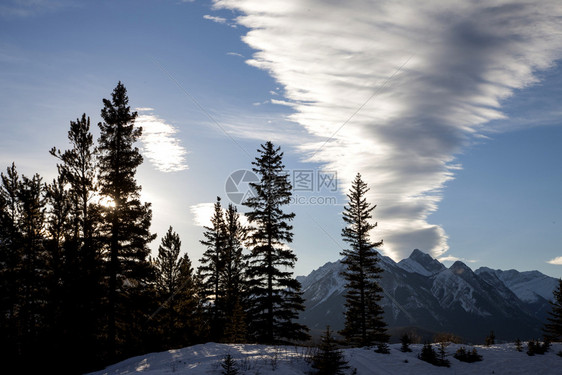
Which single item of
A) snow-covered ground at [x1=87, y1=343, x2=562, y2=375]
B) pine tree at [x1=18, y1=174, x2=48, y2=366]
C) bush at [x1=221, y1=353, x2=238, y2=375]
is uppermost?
pine tree at [x1=18, y1=174, x2=48, y2=366]

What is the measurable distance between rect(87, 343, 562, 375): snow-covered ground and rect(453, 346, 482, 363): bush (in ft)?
0.85

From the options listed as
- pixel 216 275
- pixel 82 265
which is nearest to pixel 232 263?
pixel 216 275

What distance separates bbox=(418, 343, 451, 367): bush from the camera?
15573 millimetres

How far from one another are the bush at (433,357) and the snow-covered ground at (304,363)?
0.96ft

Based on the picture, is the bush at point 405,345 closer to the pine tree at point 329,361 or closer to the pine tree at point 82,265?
the pine tree at point 329,361

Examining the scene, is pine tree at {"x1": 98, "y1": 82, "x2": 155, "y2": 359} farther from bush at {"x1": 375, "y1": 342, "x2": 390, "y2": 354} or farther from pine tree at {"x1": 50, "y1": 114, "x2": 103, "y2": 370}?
bush at {"x1": 375, "y1": 342, "x2": 390, "y2": 354}

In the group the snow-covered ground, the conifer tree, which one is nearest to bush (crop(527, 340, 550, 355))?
the snow-covered ground

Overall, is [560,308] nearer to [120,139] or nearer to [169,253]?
[169,253]

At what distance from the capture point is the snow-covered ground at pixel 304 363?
533 inches

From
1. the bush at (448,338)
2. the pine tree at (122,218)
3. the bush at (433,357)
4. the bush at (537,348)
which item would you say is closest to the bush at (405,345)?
the bush at (433,357)

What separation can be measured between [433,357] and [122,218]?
18863 mm

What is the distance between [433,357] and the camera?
52.6 feet

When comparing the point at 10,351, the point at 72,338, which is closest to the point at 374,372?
the point at 72,338

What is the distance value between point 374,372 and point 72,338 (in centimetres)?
1475
